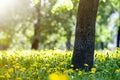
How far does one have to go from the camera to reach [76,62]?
8.95 meters

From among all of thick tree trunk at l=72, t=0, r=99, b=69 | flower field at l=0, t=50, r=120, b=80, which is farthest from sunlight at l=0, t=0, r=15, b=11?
thick tree trunk at l=72, t=0, r=99, b=69

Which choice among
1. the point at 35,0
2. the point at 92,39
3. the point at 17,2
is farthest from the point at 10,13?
the point at 92,39

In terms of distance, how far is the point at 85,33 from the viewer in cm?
909

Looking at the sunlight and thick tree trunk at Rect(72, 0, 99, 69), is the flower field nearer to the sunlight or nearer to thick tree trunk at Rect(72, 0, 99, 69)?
thick tree trunk at Rect(72, 0, 99, 69)

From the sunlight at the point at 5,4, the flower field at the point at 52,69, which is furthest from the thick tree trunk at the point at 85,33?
the sunlight at the point at 5,4

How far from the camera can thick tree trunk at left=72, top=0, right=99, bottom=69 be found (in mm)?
8992

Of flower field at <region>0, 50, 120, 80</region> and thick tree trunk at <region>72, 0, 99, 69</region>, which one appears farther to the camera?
thick tree trunk at <region>72, 0, 99, 69</region>

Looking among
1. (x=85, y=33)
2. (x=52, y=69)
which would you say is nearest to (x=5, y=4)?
(x=85, y=33)

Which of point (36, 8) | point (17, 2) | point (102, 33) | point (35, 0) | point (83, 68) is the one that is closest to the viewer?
point (83, 68)

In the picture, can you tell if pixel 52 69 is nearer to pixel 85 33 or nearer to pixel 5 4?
pixel 85 33

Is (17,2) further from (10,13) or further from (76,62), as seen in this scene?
(76,62)

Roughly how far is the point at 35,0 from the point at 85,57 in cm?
330

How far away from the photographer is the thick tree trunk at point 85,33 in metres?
8.99

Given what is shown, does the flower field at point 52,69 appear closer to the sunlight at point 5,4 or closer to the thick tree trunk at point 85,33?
the thick tree trunk at point 85,33
